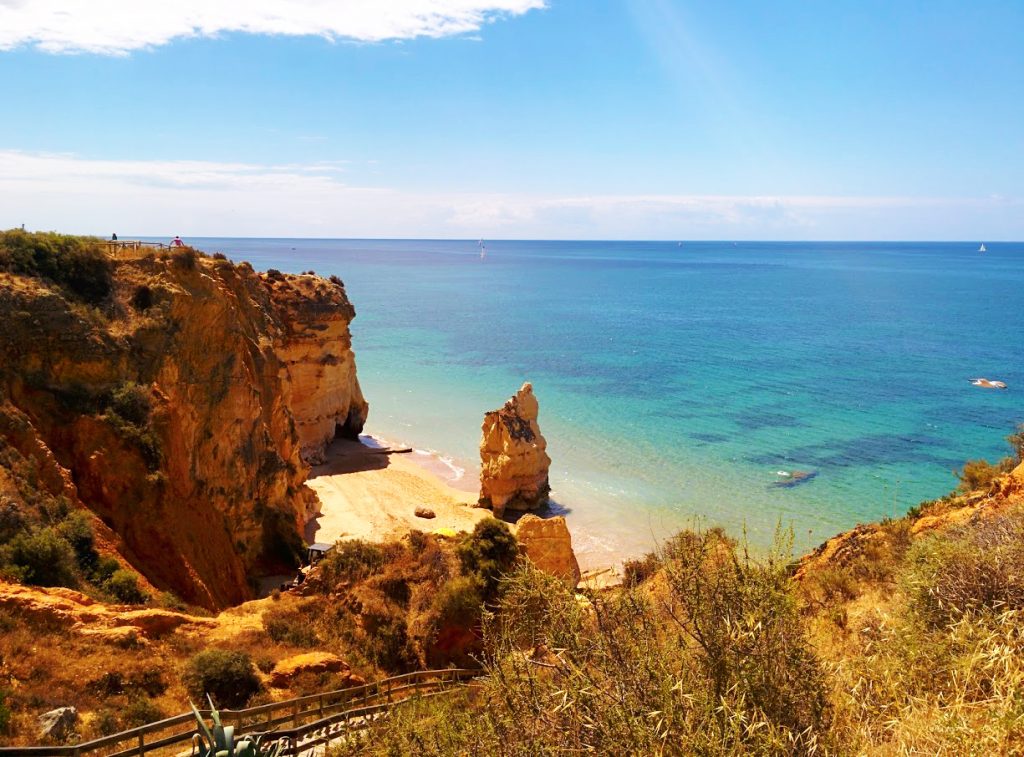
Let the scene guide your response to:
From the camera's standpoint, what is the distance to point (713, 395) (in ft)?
165

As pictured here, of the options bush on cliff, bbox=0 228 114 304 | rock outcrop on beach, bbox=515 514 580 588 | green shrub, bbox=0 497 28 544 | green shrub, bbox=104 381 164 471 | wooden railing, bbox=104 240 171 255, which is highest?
wooden railing, bbox=104 240 171 255

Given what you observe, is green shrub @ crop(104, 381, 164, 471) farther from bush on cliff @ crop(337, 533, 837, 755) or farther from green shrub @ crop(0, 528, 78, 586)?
bush on cliff @ crop(337, 533, 837, 755)

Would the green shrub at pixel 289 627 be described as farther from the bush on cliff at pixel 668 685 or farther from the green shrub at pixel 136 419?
the bush on cliff at pixel 668 685

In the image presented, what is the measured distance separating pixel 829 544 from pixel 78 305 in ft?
62.1

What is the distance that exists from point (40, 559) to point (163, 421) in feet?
17.4

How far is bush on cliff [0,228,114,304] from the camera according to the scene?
693 inches

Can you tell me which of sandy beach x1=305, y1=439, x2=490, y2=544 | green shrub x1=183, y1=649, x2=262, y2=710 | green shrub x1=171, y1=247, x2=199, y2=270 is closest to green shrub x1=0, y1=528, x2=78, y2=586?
green shrub x1=183, y1=649, x2=262, y2=710

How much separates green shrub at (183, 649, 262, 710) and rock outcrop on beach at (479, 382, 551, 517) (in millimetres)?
20350

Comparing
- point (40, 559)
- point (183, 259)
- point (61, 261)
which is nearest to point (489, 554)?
point (40, 559)

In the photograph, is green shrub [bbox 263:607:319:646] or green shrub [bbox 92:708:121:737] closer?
green shrub [bbox 92:708:121:737]

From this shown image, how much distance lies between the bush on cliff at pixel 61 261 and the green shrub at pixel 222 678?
11.5 metres

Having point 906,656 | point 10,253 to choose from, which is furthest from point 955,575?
point 10,253

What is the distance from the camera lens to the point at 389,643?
1342 cm

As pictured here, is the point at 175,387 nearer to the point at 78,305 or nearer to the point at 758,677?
the point at 78,305
